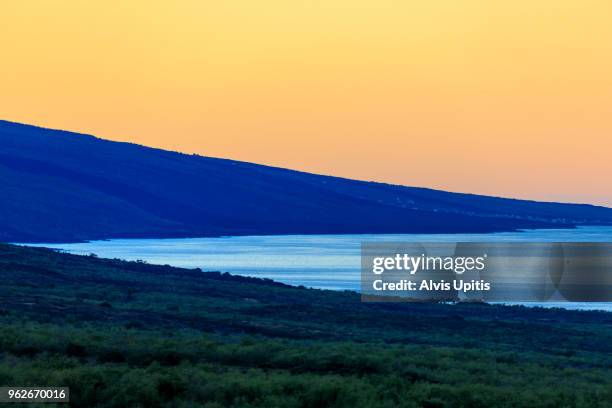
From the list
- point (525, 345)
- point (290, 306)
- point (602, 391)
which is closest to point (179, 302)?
point (290, 306)

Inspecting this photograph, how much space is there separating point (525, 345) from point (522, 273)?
69.9 m

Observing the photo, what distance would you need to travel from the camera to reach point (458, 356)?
101 ft

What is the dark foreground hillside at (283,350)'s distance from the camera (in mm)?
20000

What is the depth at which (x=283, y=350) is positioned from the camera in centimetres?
2717

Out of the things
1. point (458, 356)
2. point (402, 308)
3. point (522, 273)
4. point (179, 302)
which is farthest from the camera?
point (522, 273)

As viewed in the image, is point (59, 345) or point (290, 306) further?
point (290, 306)

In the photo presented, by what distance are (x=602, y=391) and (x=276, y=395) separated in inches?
Result: 269

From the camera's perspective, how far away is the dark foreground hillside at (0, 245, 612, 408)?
65.6ft

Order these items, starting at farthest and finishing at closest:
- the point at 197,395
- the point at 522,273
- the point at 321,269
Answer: the point at 321,269 < the point at 522,273 < the point at 197,395

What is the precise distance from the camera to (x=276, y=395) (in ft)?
65.6

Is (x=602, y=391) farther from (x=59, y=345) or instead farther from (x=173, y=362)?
(x=59, y=345)

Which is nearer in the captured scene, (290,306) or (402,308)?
(290,306)

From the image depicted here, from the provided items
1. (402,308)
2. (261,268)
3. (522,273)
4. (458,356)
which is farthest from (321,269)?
(458,356)

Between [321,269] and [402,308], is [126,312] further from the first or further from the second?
[321,269]
